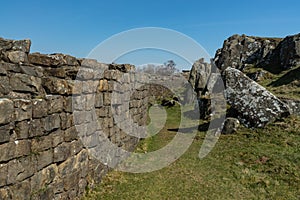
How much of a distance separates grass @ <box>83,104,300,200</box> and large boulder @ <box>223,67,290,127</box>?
53cm

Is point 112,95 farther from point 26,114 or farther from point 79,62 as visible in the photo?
point 26,114

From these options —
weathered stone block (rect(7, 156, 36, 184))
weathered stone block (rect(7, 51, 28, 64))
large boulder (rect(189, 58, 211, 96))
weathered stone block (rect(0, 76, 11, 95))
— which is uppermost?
large boulder (rect(189, 58, 211, 96))

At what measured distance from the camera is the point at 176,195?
7.88 meters

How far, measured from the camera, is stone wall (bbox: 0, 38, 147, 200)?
4.93m

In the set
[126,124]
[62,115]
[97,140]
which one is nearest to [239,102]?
[126,124]

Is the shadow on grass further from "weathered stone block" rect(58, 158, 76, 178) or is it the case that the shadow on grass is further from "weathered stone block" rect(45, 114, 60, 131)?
"weathered stone block" rect(45, 114, 60, 131)

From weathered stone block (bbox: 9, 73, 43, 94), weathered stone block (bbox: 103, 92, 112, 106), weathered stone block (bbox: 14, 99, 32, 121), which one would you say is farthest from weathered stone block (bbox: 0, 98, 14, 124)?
weathered stone block (bbox: 103, 92, 112, 106)

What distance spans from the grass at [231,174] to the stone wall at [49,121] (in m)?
1.18

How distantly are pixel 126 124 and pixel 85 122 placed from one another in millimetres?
4121

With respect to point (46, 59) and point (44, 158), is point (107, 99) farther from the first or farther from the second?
point (44, 158)

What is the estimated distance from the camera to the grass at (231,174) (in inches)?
313

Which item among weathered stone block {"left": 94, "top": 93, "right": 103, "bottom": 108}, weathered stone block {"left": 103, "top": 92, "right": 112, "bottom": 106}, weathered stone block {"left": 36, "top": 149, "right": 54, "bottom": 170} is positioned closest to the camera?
weathered stone block {"left": 36, "top": 149, "right": 54, "bottom": 170}

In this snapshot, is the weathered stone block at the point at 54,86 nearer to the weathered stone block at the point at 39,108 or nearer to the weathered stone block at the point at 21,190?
the weathered stone block at the point at 39,108

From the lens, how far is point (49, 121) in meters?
5.98
